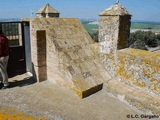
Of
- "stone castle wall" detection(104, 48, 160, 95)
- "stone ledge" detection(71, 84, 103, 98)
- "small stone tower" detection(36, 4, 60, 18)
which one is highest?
"small stone tower" detection(36, 4, 60, 18)

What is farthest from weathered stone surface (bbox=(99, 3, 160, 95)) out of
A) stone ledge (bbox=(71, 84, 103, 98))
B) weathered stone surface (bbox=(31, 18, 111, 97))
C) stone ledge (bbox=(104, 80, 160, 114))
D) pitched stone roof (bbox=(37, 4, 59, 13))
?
pitched stone roof (bbox=(37, 4, 59, 13))

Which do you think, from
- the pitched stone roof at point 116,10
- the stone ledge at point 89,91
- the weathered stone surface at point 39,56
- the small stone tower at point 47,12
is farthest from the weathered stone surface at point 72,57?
the small stone tower at point 47,12

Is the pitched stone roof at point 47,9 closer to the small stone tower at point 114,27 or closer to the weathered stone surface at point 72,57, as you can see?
the weathered stone surface at point 72,57

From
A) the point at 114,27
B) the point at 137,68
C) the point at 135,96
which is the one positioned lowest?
the point at 135,96

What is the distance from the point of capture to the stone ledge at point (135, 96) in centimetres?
429

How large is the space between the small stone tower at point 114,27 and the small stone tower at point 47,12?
12618 millimetres

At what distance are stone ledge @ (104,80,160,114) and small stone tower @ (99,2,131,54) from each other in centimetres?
110

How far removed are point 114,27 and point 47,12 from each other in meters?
13.2

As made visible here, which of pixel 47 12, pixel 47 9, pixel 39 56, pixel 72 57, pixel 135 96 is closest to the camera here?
pixel 135 96

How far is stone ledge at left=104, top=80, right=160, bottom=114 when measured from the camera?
4.29 meters

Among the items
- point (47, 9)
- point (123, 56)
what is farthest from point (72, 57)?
point (47, 9)

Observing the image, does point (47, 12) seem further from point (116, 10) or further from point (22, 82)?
point (116, 10)

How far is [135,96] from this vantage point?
4.68m

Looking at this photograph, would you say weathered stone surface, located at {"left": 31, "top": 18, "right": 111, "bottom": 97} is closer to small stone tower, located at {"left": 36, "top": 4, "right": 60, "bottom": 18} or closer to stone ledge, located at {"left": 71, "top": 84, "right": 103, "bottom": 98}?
stone ledge, located at {"left": 71, "top": 84, "right": 103, "bottom": 98}
